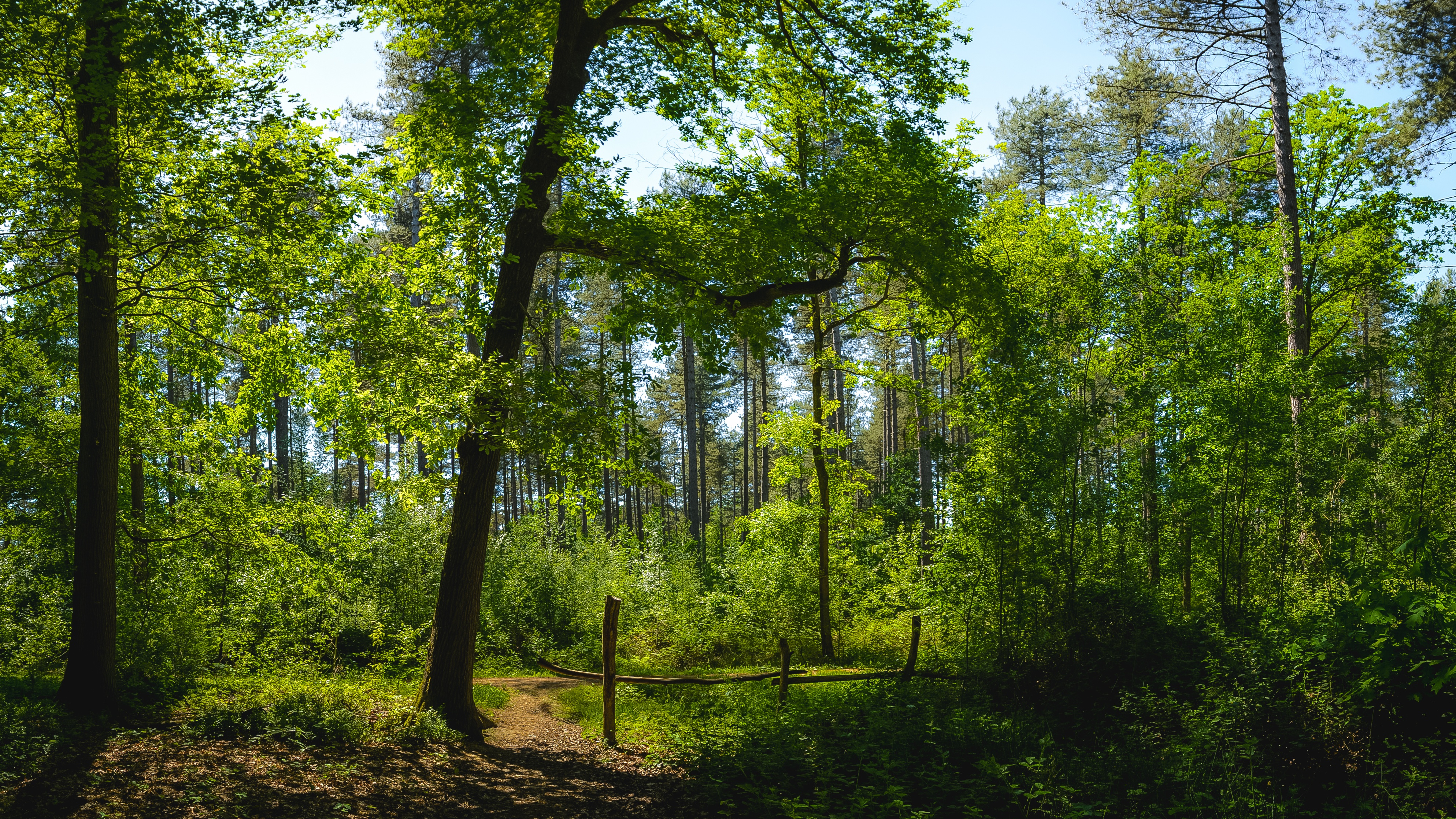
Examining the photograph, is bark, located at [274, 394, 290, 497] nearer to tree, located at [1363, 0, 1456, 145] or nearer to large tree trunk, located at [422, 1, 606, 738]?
large tree trunk, located at [422, 1, 606, 738]

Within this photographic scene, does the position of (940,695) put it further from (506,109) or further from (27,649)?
(27,649)

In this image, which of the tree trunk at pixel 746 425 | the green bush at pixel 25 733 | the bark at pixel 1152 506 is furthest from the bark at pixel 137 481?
the tree trunk at pixel 746 425

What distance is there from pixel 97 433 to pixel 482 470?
157 inches

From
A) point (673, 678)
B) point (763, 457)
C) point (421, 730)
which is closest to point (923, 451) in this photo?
point (673, 678)

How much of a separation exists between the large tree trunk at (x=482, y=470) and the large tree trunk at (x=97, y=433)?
324 centimetres

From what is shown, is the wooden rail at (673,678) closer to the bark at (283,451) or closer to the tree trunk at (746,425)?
the tree trunk at (746,425)

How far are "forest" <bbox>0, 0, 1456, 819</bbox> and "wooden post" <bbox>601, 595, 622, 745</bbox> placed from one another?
104 mm

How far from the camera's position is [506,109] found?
8.54 m

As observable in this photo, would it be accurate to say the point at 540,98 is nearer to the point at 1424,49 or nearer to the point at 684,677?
the point at 684,677

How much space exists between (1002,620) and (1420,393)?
632 cm

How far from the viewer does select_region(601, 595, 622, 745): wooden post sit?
970 cm

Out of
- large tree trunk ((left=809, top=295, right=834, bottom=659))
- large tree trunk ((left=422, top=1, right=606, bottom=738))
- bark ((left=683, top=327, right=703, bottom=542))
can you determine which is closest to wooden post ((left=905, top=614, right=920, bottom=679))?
large tree trunk ((left=809, top=295, right=834, bottom=659))

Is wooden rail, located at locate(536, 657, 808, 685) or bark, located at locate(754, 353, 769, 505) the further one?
bark, located at locate(754, 353, 769, 505)

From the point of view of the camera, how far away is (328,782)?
677 centimetres
